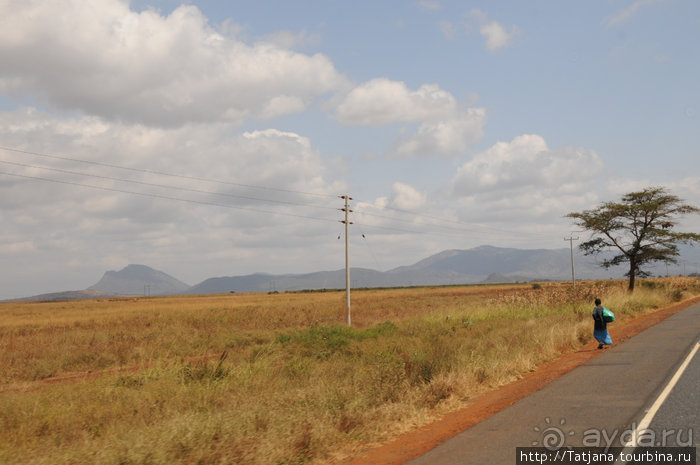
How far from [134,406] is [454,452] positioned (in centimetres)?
681

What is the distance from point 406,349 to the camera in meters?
18.6

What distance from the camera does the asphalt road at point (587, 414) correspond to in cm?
700

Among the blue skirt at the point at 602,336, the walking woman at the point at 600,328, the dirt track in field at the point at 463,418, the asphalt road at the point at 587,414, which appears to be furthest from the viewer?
the blue skirt at the point at 602,336

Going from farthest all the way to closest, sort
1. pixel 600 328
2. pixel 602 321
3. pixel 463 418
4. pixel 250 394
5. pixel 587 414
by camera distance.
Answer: pixel 600 328
pixel 602 321
pixel 250 394
pixel 463 418
pixel 587 414

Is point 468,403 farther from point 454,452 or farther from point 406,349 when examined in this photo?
point 406,349

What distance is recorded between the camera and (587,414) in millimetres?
8461

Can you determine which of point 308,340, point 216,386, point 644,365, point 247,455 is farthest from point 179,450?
point 308,340

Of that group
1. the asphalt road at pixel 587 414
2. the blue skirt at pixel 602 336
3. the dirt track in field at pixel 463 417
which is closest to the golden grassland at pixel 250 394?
the dirt track in field at pixel 463 417

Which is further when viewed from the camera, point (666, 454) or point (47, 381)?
point (47, 381)

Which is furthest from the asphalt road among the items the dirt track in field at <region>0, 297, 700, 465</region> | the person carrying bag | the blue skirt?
the blue skirt

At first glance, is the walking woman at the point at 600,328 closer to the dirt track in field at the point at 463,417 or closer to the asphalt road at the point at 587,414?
the dirt track in field at the point at 463,417

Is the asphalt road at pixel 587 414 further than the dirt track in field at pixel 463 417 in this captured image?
No

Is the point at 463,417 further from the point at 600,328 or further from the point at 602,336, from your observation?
the point at 602,336

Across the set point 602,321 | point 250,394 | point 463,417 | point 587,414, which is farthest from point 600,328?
point 250,394
